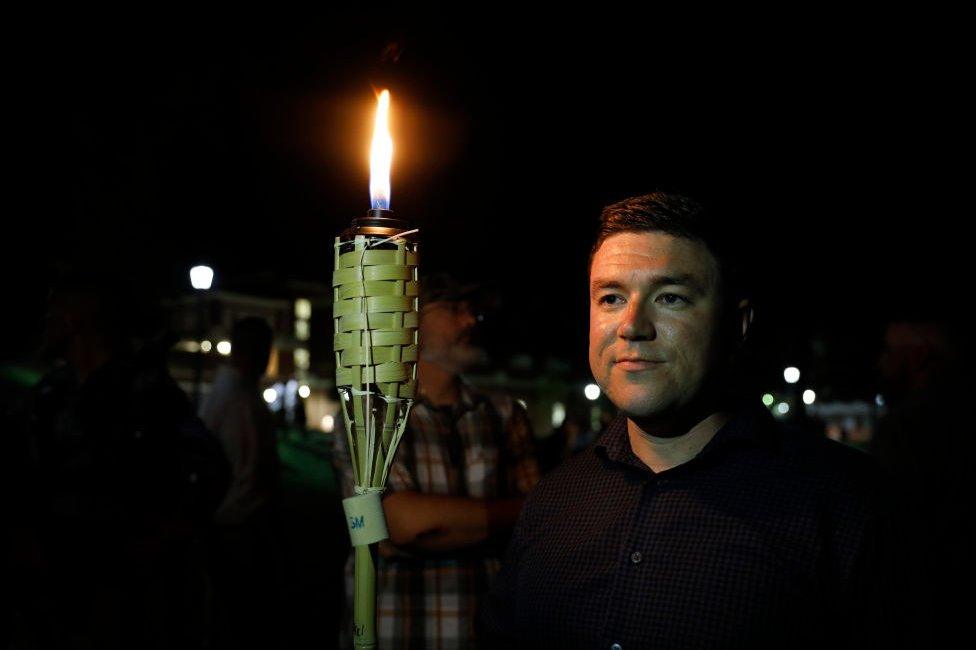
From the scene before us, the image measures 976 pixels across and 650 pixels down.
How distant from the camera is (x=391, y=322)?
5.54ft

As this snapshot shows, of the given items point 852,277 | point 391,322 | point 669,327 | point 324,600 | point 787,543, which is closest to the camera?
point 391,322

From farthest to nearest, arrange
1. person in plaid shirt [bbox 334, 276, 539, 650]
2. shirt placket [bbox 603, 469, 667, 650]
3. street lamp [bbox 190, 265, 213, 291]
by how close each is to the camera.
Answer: street lamp [bbox 190, 265, 213, 291] < person in plaid shirt [bbox 334, 276, 539, 650] < shirt placket [bbox 603, 469, 667, 650]

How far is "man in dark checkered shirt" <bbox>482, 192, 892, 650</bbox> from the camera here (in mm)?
1932

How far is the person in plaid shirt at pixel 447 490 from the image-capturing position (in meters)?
3.53

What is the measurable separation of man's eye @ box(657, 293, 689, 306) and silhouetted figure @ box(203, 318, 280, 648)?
5.28 meters

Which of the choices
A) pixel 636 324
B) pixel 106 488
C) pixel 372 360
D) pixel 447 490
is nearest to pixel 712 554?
pixel 636 324

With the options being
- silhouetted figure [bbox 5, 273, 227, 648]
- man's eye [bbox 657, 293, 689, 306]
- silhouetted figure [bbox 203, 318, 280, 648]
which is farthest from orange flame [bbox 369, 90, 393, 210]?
silhouetted figure [bbox 203, 318, 280, 648]

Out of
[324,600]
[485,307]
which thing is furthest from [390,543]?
[324,600]

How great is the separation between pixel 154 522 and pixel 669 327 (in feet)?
10.8

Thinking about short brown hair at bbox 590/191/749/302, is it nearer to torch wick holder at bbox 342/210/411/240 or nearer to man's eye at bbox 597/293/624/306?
man's eye at bbox 597/293/624/306

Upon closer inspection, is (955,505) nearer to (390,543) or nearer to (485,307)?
(485,307)

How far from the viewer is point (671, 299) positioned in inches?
85.9

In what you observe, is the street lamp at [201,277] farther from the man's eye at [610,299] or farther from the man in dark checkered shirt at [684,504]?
the man's eye at [610,299]

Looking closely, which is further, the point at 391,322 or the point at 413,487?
the point at 413,487
